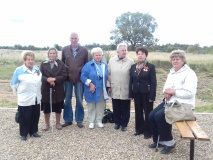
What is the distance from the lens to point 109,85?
5.57m

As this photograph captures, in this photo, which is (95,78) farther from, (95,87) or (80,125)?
(80,125)

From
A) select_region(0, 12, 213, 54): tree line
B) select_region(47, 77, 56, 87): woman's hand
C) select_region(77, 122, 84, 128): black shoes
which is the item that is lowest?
select_region(77, 122, 84, 128): black shoes

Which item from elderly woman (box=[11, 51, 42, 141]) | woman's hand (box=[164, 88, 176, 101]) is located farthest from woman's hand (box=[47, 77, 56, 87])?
woman's hand (box=[164, 88, 176, 101])

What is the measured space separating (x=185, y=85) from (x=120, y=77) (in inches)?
55.3

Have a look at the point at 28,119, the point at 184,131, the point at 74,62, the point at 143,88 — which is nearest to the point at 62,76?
the point at 74,62

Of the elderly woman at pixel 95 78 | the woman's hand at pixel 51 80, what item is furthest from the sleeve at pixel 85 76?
the woman's hand at pixel 51 80

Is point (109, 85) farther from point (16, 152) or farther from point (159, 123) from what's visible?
point (16, 152)

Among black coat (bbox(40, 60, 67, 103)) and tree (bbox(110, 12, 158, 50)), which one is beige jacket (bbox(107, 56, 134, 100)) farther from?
tree (bbox(110, 12, 158, 50))

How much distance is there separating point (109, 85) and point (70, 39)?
3.87 feet

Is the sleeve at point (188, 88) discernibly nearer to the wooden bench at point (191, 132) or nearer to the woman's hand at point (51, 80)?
the wooden bench at point (191, 132)

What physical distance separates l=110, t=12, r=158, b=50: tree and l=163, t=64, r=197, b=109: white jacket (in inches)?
1475

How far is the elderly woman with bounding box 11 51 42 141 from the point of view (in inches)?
193

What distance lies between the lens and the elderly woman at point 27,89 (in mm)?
4910

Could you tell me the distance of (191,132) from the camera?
3.85 meters
